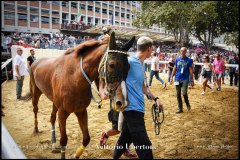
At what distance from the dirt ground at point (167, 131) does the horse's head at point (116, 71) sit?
1.62 meters

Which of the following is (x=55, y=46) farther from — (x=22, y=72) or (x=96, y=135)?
(x=96, y=135)

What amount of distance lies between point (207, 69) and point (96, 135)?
7.63 meters

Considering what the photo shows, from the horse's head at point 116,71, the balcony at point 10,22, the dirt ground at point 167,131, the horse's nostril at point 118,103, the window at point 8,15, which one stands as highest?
the window at point 8,15

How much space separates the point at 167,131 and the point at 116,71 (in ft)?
10.2

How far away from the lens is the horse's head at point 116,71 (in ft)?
9.19

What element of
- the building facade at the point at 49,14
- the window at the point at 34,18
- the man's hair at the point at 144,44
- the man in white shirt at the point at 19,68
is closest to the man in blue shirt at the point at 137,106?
the man's hair at the point at 144,44

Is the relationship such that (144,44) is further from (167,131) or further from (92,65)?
(167,131)

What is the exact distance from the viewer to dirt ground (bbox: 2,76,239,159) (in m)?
4.19

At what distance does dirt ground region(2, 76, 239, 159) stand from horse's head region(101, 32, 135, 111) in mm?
1622

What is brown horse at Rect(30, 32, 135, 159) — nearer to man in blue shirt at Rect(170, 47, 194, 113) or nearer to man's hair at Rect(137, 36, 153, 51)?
man's hair at Rect(137, 36, 153, 51)

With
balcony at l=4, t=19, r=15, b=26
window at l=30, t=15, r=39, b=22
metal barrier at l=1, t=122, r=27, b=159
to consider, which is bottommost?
metal barrier at l=1, t=122, r=27, b=159

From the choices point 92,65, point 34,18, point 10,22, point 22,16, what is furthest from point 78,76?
point 34,18

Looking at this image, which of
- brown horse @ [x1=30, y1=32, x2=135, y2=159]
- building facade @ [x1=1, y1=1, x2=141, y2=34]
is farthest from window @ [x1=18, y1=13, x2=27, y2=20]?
brown horse @ [x1=30, y1=32, x2=135, y2=159]

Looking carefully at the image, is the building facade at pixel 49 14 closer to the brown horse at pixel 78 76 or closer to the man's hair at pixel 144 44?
the brown horse at pixel 78 76
